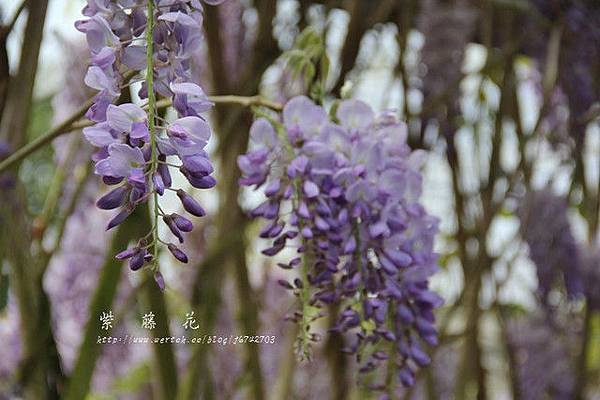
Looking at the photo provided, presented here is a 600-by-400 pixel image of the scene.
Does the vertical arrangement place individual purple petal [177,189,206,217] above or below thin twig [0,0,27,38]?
below

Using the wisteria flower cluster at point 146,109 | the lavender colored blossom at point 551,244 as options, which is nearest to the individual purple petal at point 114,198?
the wisteria flower cluster at point 146,109

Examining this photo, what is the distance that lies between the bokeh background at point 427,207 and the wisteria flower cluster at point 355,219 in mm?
119

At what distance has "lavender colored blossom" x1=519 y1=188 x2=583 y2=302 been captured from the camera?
125 cm

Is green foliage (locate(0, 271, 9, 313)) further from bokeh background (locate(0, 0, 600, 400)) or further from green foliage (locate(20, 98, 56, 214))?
green foliage (locate(20, 98, 56, 214))

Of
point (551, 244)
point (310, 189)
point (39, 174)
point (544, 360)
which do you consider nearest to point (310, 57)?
point (310, 189)

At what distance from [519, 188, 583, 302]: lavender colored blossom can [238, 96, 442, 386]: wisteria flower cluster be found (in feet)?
2.34

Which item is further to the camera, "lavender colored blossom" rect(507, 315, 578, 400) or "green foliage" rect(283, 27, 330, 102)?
"lavender colored blossom" rect(507, 315, 578, 400)

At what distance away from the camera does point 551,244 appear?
4.12ft

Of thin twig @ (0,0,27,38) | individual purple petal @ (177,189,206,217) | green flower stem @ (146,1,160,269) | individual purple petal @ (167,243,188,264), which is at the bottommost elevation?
individual purple petal @ (167,243,188,264)

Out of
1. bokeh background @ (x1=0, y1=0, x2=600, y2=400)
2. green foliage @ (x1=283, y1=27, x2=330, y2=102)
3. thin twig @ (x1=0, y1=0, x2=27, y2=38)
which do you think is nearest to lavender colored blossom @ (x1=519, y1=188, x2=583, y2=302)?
bokeh background @ (x1=0, y1=0, x2=600, y2=400)

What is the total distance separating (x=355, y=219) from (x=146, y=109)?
192mm

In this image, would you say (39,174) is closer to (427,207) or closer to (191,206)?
(427,207)

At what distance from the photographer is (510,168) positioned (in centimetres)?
142

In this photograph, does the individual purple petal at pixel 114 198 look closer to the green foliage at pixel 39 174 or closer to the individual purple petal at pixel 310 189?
the individual purple petal at pixel 310 189
